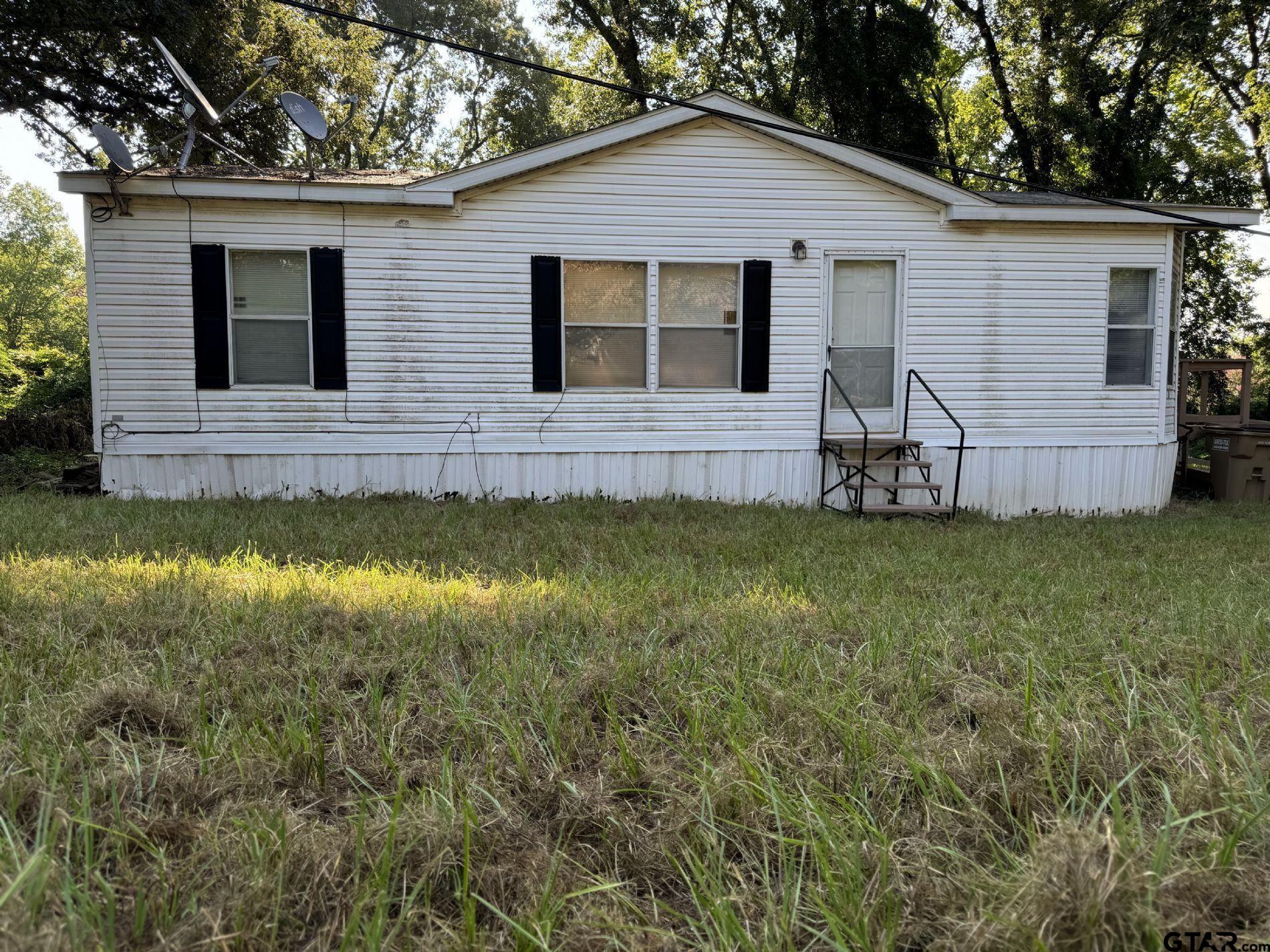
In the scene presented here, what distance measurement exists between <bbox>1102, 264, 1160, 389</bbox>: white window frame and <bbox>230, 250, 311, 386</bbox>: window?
8565 millimetres

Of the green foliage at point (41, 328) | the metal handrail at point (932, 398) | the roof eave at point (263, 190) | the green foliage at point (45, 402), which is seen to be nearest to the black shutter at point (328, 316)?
the roof eave at point (263, 190)

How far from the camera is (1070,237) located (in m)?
8.51

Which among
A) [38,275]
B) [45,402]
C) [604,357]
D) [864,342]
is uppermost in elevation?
[38,275]

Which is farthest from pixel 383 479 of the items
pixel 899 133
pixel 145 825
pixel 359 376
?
pixel 899 133

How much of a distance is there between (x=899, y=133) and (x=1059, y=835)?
17.4 metres

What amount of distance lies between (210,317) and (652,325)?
432 centimetres

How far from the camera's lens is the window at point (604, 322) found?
8.12 m

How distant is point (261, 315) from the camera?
25.2 ft

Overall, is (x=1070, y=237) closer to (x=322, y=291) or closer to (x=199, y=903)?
(x=322, y=291)

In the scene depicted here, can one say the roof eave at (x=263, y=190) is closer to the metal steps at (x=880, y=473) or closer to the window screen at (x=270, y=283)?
the window screen at (x=270, y=283)

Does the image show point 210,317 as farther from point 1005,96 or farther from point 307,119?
point 1005,96

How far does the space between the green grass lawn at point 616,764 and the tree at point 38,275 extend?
80.8ft

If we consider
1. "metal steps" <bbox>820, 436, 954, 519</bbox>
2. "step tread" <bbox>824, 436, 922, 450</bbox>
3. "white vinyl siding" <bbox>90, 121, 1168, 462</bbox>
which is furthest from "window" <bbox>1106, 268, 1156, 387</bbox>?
"step tread" <bbox>824, 436, 922, 450</bbox>

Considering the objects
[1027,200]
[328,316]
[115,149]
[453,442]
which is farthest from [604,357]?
[1027,200]
